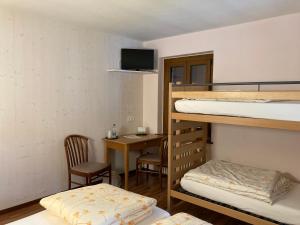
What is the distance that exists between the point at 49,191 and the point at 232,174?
2.35 metres

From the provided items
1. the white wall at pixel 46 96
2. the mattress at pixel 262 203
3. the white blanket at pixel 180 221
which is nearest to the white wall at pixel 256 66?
the mattress at pixel 262 203

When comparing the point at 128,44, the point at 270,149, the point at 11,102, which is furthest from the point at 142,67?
the point at 270,149

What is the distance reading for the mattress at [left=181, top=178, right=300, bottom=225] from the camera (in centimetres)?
211

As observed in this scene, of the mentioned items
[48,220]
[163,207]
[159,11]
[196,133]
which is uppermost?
[159,11]

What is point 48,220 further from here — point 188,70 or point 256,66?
point 188,70

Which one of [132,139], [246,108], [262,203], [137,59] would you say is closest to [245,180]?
[262,203]

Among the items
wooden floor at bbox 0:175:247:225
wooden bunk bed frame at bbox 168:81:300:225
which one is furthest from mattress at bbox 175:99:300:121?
wooden floor at bbox 0:175:247:225

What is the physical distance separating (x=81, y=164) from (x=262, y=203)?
2319 millimetres

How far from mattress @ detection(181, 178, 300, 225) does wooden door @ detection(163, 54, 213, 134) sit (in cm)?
153

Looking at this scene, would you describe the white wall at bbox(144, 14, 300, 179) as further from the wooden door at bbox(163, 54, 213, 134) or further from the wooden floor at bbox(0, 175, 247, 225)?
the wooden floor at bbox(0, 175, 247, 225)

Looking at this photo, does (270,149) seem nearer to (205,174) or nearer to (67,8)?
(205,174)

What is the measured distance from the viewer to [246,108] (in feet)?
7.42

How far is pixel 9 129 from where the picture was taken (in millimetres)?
2895

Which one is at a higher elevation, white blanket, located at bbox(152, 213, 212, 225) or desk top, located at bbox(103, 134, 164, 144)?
desk top, located at bbox(103, 134, 164, 144)
